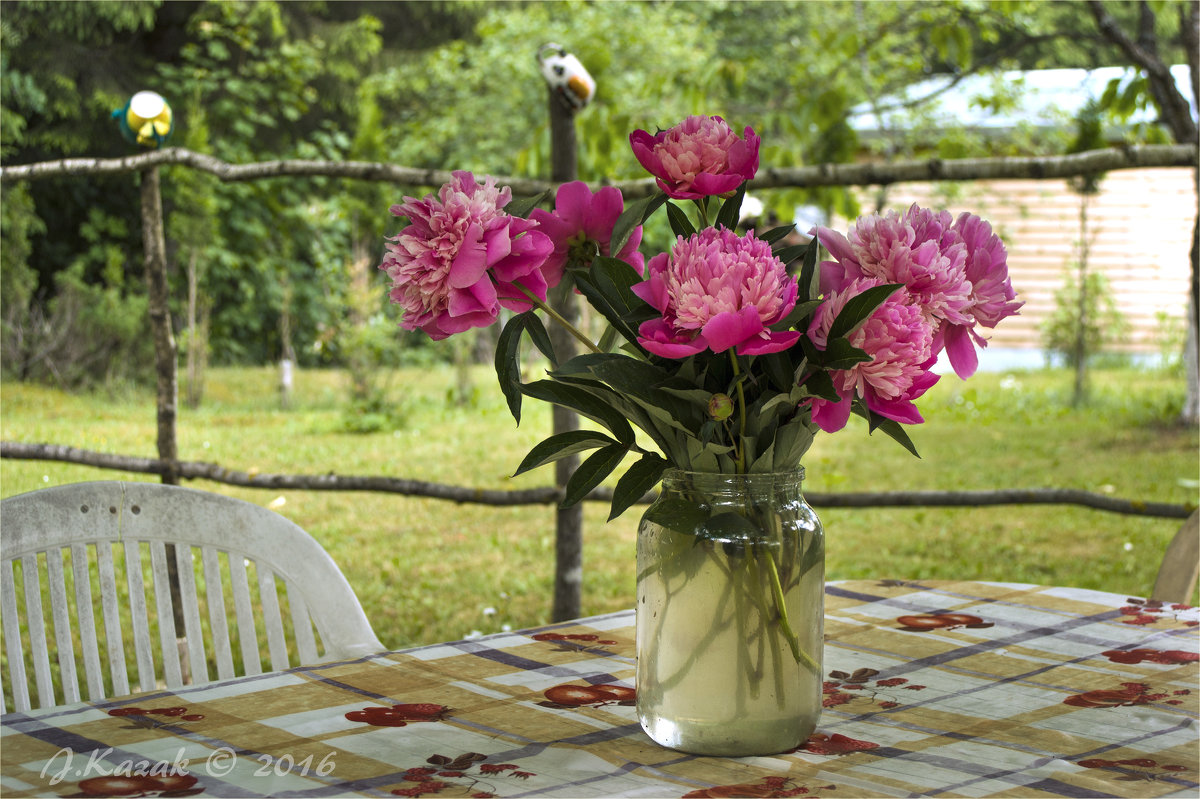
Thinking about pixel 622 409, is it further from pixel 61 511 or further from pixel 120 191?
pixel 120 191

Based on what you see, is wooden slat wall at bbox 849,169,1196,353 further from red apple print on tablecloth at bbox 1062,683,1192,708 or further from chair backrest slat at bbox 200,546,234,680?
red apple print on tablecloth at bbox 1062,683,1192,708

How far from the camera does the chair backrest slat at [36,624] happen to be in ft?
3.46

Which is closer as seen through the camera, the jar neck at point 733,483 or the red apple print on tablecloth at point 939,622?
the jar neck at point 733,483

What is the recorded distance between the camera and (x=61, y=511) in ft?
3.58

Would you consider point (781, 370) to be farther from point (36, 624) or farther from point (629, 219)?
point (36, 624)

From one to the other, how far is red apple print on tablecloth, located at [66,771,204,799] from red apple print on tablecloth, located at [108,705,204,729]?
3.7 inches

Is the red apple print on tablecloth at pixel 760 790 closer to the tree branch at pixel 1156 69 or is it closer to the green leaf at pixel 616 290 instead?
the green leaf at pixel 616 290

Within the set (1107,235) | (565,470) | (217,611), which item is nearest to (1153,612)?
(217,611)

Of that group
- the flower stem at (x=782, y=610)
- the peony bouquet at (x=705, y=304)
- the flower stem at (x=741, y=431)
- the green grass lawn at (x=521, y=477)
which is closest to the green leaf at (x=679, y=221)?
the peony bouquet at (x=705, y=304)

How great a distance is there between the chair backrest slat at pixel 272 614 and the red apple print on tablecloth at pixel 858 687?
23.1 inches

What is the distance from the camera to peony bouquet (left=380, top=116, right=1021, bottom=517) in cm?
65

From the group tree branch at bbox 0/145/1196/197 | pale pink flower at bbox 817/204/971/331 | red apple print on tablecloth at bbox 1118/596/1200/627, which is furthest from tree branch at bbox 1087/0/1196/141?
pale pink flower at bbox 817/204/971/331

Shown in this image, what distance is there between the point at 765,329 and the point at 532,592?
3163 millimetres

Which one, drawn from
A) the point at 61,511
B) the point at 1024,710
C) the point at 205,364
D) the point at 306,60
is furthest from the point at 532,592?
the point at 306,60
